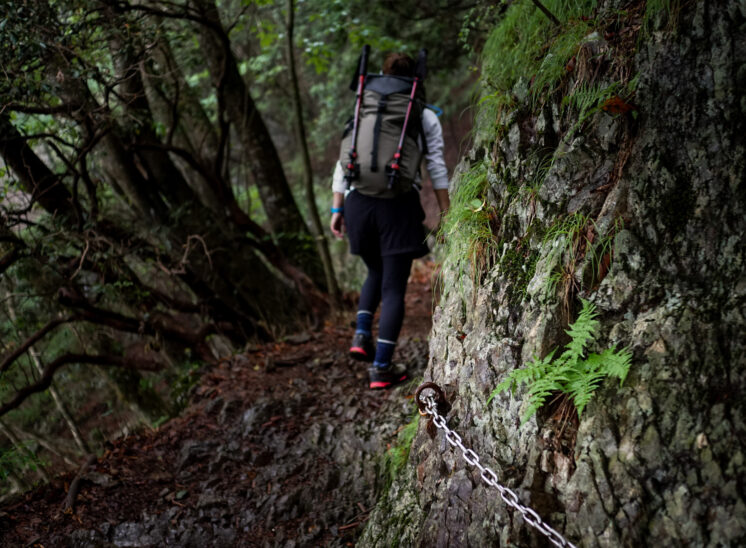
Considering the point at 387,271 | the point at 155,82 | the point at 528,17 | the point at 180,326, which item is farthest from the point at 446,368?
the point at 155,82

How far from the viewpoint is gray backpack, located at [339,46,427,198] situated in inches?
152

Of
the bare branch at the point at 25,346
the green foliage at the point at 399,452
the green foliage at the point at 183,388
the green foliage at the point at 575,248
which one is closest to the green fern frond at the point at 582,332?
the green foliage at the point at 575,248

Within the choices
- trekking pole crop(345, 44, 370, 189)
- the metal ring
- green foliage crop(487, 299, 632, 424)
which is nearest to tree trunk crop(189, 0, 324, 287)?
trekking pole crop(345, 44, 370, 189)

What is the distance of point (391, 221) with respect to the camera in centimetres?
411

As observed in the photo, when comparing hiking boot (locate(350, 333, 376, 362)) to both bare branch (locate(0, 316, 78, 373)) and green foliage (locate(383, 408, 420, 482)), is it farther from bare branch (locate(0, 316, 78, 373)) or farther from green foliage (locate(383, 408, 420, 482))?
bare branch (locate(0, 316, 78, 373))

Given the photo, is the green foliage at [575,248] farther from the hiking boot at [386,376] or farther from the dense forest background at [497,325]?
the hiking boot at [386,376]

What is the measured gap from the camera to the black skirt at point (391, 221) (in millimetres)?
4102

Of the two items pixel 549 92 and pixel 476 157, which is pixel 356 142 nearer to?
pixel 476 157

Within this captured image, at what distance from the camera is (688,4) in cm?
255

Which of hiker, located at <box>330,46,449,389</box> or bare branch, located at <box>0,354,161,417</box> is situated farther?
bare branch, located at <box>0,354,161,417</box>

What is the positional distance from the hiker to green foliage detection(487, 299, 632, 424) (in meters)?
1.65

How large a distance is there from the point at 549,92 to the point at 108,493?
428 cm

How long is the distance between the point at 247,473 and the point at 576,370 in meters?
2.89

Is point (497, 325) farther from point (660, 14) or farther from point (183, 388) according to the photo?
point (183, 388)
